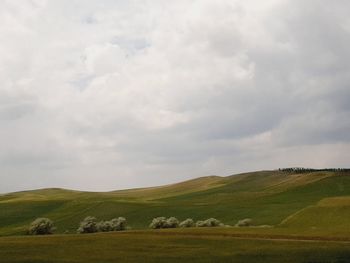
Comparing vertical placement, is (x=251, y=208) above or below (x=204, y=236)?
above

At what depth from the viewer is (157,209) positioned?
371 ft

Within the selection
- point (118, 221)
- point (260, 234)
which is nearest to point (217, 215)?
point (118, 221)

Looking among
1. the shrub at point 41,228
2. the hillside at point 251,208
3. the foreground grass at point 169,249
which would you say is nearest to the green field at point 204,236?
the foreground grass at point 169,249

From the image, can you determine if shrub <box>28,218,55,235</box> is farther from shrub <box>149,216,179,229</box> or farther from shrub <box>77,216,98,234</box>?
shrub <box>149,216,179,229</box>

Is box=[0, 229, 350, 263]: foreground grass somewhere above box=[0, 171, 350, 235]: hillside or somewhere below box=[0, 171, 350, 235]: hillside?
below

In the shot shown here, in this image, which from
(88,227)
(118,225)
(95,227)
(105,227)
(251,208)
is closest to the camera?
(88,227)

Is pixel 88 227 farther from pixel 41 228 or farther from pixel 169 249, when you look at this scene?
pixel 169 249

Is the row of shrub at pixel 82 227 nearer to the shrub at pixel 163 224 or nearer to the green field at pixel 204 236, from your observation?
the green field at pixel 204 236

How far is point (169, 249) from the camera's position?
50.5 metres

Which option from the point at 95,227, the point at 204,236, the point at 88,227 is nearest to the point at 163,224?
the point at 95,227

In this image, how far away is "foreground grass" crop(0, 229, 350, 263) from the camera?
45344mm

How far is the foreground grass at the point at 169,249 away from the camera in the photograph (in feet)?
149

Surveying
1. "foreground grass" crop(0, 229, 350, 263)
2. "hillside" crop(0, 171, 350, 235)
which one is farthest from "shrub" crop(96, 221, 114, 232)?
"foreground grass" crop(0, 229, 350, 263)

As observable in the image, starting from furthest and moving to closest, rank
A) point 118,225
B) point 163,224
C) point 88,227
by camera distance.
Answer: 1. point 118,225
2. point 163,224
3. point 88,227
